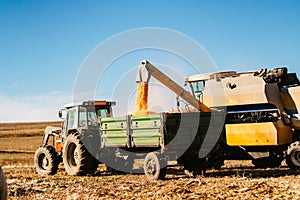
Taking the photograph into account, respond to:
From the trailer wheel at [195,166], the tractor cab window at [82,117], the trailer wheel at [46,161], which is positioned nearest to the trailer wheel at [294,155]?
the trailer wheel at [195,166]

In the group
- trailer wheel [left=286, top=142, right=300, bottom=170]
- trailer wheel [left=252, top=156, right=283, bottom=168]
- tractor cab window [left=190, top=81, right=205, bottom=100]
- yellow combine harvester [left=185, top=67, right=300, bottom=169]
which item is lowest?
trailer wheel [left=252, top=156, right=283, bottom=168]

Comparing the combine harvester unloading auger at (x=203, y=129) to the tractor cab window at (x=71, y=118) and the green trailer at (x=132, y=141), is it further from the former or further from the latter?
the tractor cab window at (x=71, y=118)

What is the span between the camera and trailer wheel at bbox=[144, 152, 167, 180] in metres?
12.1

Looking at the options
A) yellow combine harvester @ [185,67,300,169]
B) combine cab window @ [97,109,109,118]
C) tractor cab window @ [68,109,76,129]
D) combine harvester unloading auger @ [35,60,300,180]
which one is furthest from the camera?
combine cab window @ [97,109,109,118]

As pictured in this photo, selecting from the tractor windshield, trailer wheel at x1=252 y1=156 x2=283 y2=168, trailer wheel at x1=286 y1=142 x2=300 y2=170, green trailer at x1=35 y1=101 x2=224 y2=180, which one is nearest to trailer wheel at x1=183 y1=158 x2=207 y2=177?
green trailer at x1=35 y1=101 x2=224 y2=180

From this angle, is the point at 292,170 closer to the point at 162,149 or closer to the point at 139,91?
the point at 162,149

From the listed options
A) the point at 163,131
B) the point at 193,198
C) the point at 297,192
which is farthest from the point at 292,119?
the point at 193,198

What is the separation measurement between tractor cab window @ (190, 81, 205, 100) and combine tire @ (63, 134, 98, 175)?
4196mm

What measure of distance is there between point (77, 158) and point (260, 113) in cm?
615

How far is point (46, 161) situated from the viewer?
1677 centimetres

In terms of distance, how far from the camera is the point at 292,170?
44.8ft

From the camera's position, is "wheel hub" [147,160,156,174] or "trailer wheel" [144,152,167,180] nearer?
"trailer wheel" [144,152,167,180]

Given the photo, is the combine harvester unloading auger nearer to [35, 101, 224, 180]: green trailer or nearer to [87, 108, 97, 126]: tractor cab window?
[35, 101, 224, 180]: green trailer

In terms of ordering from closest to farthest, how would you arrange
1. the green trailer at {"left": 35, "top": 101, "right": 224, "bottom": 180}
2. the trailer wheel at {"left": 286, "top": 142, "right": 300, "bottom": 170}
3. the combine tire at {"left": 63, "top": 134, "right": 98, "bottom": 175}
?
the green trailer at {"left": 35, "top": 101, "right": 224, "bottom": 180}, the trailer wheel at {"left": 286, "top": 142, "right": 300, "bottom": 170}, the combine tire at {"left": 63, "top": 134, "right": 98, "bottom": 175}
